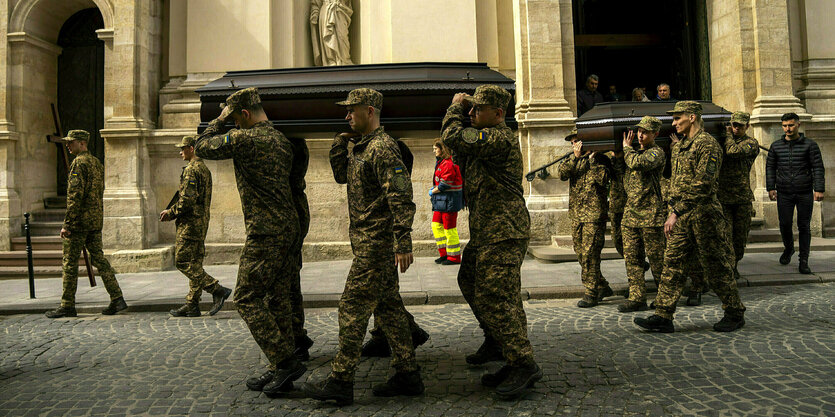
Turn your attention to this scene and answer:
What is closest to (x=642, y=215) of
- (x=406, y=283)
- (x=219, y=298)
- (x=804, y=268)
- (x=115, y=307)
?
(x=406, y=283)

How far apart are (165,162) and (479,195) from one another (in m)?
7.97

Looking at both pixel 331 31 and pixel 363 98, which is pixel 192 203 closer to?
pixel 363 98

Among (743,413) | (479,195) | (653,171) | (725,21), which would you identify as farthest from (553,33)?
(743,413)

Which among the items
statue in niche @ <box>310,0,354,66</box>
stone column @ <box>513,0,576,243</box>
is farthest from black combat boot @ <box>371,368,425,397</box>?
statue in niche @ <box>310,0,354,66</box>

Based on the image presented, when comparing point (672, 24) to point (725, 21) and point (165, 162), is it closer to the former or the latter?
point (725, 21)

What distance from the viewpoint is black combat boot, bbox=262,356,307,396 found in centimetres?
345

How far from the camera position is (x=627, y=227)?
5.51 meters

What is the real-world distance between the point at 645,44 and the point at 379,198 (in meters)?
11.6

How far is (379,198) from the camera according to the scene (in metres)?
3.54

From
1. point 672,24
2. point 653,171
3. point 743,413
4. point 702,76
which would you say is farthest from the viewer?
point 672,24

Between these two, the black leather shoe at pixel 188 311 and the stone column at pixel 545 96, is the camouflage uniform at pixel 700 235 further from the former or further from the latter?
the black leather shoe at pixel 188 311

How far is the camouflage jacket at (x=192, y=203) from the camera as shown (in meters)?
5.95

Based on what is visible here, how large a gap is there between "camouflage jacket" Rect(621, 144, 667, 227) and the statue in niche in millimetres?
6464

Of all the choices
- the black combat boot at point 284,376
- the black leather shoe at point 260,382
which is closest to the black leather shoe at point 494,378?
the black combat boot at point 284,376
